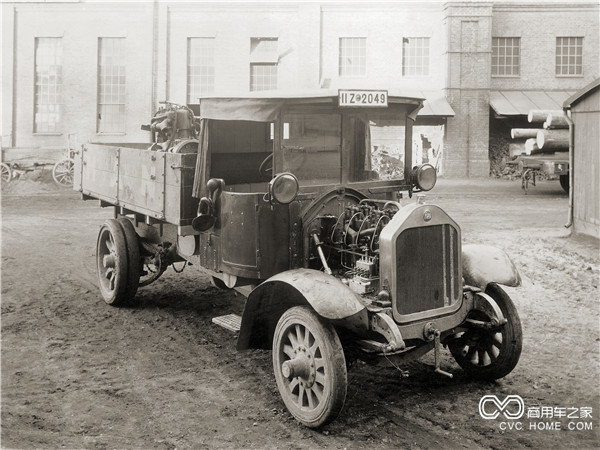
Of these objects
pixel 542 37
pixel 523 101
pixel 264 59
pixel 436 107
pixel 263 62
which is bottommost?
pixel 436 107

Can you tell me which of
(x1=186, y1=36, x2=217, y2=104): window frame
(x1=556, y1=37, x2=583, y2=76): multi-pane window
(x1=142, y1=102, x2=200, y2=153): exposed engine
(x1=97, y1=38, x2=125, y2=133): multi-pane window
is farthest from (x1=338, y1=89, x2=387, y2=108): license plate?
(x1=556, y1=37, x2=583, y2=76): multi-pane window

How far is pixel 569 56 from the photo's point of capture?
28.3 meters

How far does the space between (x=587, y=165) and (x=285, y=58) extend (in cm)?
1845

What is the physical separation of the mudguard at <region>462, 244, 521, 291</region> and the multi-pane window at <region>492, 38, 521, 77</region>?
24558 mm

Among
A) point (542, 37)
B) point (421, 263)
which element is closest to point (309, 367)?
point (421, 263)

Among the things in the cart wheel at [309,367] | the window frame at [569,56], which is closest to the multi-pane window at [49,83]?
the window frame at [569,56]

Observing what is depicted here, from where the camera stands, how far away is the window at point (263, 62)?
28688 millimetres

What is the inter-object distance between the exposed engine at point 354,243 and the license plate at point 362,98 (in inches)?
32.6

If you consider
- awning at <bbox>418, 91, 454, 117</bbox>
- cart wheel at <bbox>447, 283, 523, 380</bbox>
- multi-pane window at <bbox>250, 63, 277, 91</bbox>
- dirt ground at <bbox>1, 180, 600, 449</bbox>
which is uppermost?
multi-pane window at <bbox>250, 63, 277, 91</bbox>

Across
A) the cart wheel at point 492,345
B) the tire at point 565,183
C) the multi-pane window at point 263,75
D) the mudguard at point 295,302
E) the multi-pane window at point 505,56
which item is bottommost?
the cart wheel at point 492,345

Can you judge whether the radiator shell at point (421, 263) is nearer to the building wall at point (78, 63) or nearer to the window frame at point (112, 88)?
the building wall at point (78, 63)

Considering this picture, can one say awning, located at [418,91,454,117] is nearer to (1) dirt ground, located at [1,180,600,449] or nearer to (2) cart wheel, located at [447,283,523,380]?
(1) dirt ground, located at [1,180,600,449]

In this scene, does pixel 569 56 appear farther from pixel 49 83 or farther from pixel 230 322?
pixel 230 322

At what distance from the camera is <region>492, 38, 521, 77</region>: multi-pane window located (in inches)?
1116
